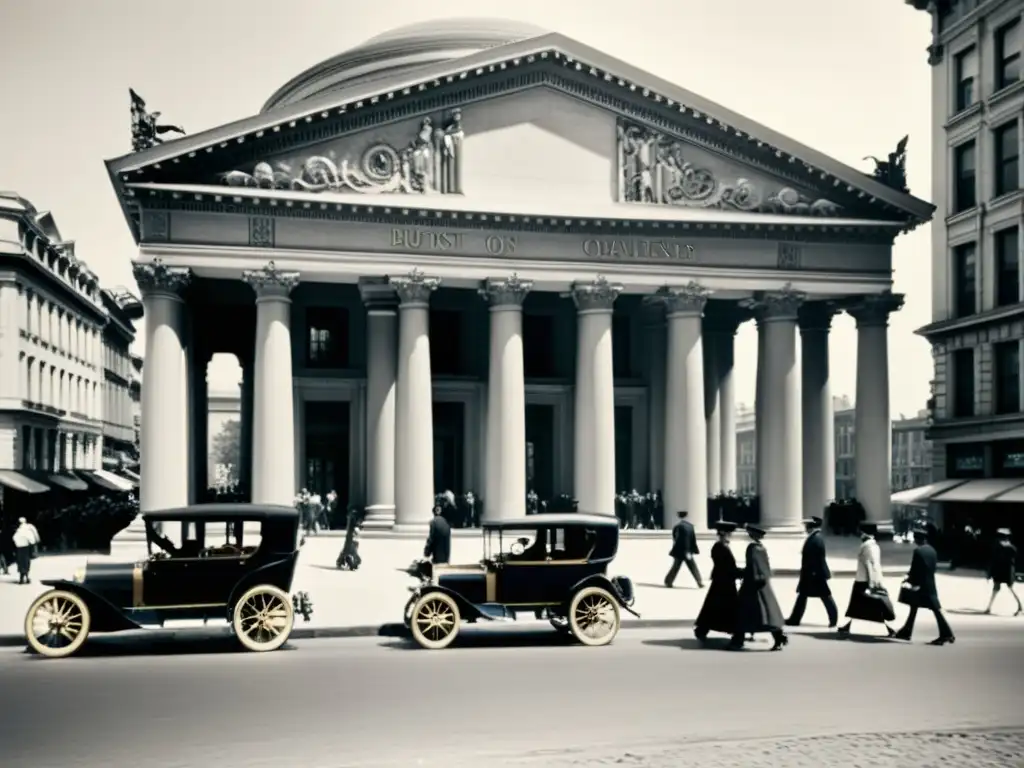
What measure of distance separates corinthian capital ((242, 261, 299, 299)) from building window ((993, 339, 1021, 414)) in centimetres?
2326

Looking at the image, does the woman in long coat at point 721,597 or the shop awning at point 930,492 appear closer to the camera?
the woman in long coat at point 721,597

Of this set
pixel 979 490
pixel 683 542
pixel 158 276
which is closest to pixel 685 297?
pixel 979 490

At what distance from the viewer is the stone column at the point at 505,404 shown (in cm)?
3828

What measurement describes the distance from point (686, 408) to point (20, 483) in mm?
21474

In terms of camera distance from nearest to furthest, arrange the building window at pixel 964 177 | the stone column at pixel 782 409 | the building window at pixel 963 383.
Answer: the stone column at pixel 782 409 < the building window at pixel 964 177 < the building window at pixel 963 383

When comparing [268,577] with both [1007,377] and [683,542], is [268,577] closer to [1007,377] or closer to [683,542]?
[683,542]

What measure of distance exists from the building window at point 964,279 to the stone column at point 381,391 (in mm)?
19798

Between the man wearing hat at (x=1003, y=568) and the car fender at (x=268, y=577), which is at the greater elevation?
the car fender at (x=268, y=577)

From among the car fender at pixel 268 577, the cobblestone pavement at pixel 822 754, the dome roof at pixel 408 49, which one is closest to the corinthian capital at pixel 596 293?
the dome roof at pixel 408 49

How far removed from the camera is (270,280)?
36.9 metres

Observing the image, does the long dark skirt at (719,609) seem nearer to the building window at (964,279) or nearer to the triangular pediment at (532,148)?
the triangular pediment at (532,148)

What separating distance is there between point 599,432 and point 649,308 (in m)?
8.41

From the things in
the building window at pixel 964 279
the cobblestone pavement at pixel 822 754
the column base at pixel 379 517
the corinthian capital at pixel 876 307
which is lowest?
the column base at pixel 379 517

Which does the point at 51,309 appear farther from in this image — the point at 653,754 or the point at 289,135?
the point at 653,754
